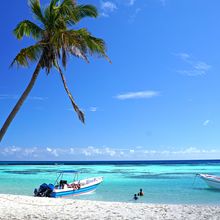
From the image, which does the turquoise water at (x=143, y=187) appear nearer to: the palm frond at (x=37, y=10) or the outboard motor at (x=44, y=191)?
the outboard motor at (x=44, y=191)

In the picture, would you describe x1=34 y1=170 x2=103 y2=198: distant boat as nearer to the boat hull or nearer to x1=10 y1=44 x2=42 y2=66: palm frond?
the boat hull

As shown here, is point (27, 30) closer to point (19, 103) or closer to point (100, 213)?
point (19, 103)

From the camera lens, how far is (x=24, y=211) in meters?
10.2

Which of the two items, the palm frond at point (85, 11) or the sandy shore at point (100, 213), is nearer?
the sandy shore at point (100, 213)

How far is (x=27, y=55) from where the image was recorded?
33.6ft

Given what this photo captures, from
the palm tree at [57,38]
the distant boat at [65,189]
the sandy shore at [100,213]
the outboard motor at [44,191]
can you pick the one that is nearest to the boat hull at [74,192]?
the distant boat at [65,189]

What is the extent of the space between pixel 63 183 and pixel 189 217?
12494 millimetres

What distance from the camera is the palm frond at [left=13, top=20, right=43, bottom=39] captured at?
34.9 ft

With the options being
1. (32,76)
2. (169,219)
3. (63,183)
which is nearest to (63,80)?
(32,76)

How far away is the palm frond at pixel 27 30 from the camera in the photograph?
1063 centimetres

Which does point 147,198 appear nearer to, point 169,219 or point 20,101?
point 169,219

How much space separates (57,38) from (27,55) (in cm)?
118

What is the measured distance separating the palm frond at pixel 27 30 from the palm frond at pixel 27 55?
0.71m

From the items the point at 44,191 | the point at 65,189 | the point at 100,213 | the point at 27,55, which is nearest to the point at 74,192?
the point at 65,189
